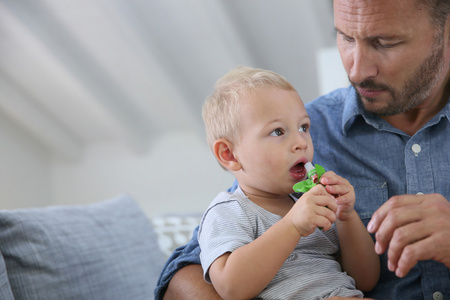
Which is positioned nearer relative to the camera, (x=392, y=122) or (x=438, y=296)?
(x=438, y=296)

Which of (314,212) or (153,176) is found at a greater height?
(314,212)

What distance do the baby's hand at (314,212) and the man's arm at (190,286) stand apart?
33 cm

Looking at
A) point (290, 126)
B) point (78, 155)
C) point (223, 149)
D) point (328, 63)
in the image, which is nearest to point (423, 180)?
point (290, 126)

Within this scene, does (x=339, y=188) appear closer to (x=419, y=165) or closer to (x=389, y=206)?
(x=389, y=206)

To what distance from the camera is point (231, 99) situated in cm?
133

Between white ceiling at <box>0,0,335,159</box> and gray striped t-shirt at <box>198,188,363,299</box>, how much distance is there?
191 cm

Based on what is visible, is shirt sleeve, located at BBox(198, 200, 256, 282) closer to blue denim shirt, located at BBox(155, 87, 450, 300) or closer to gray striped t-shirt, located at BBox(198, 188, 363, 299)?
gray striped t-shirt, located at BBox(198, 188, 363, 299)

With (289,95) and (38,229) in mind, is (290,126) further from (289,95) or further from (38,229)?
(38,229)

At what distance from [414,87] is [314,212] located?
610 millimetres

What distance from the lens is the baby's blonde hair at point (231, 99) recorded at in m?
1.31

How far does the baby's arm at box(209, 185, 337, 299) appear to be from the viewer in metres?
1.10

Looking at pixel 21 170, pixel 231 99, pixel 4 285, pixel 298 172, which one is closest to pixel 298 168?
pixel 298 172

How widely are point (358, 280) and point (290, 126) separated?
44 cm

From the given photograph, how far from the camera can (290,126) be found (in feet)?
4.19
